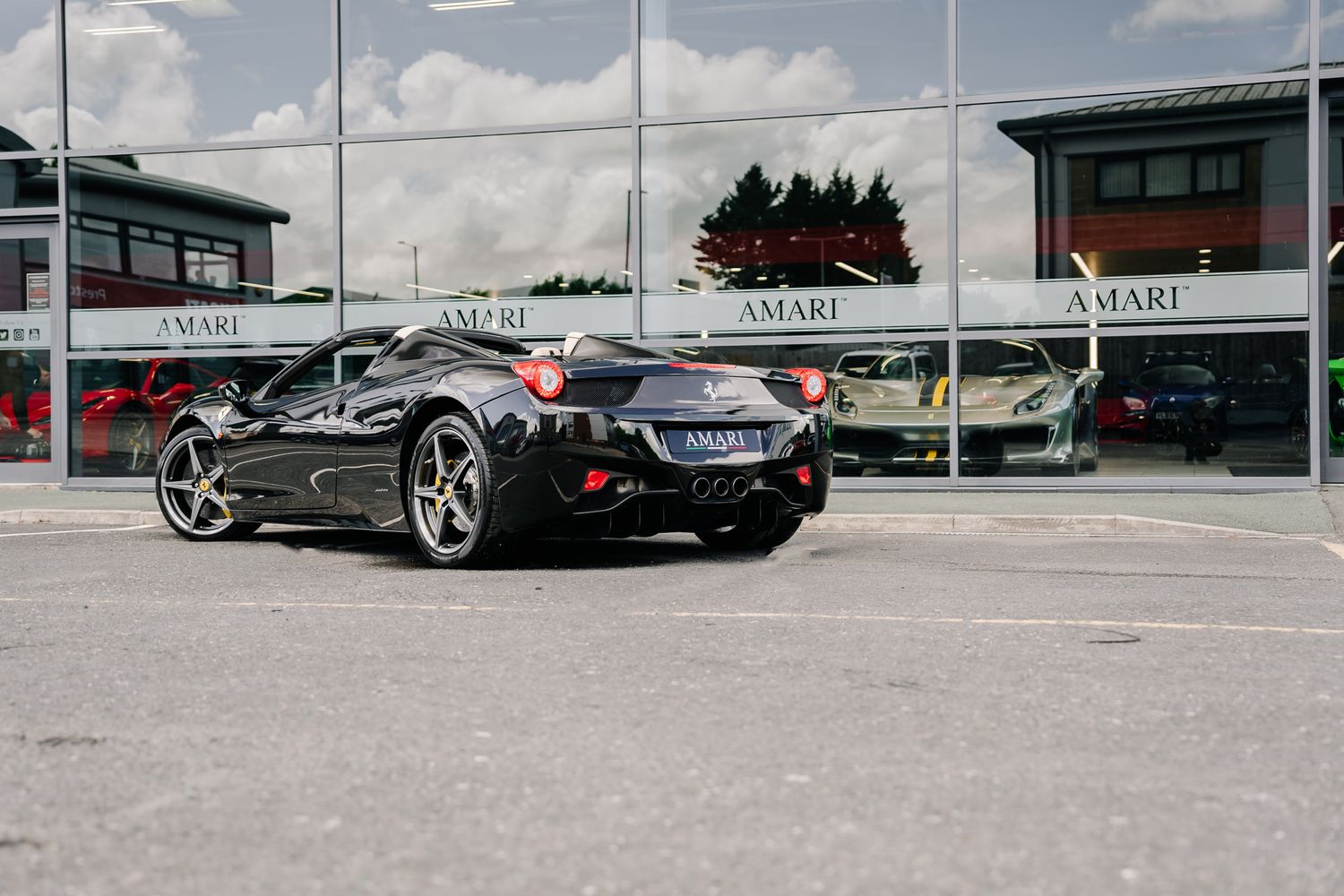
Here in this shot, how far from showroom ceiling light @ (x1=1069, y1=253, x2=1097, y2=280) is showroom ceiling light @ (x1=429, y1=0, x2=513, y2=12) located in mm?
5829

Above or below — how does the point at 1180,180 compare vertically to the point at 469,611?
above

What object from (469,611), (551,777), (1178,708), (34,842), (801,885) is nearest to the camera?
(801,885)

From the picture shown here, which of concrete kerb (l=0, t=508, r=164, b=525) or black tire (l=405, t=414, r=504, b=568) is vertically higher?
black tire (l=405, t=414, r=504, b=568)

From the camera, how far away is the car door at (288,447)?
7.98 metres

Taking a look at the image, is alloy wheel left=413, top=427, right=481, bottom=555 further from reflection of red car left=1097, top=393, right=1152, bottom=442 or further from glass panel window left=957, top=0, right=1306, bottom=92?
glass panel window left=957, top=0, right=1306, bottom=92

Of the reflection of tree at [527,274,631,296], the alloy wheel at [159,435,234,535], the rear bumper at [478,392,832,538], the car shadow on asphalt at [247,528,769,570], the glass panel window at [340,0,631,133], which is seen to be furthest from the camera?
the glass panel window at [340,0,631,133]

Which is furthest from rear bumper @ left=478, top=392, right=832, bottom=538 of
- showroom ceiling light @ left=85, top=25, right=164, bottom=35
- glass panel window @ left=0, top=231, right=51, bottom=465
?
showroom ceiling light @ left=85, top=25, right=164, bottom=35

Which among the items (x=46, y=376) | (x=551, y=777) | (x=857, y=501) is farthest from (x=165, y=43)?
(x=551, y=777)

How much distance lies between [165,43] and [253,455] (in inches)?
312

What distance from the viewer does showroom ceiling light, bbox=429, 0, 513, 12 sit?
13.9 meters

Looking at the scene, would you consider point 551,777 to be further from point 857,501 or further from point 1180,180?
point 1180,180

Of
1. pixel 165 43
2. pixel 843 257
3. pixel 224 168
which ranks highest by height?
pixel 165 43

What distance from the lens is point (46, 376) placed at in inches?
571

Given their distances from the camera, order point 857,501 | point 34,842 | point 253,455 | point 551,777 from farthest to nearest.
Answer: point 857,501, point 253,455, point 551,777, point 34,842
